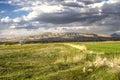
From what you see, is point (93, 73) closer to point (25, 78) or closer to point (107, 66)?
point (107, 66)

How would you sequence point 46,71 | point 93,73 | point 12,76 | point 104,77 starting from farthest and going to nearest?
point 46,71 < point 12,76 < point 93,73 < point 104,77

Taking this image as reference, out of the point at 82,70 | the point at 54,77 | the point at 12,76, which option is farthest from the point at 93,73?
the point at 12,76

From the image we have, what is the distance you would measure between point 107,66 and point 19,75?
8019 millimetres

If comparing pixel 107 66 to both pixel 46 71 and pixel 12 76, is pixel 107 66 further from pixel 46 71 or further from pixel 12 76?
pixel 12 76

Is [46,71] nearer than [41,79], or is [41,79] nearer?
[41,79]

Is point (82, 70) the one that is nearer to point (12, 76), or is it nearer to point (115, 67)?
point (115, 67)

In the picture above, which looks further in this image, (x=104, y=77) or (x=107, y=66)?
Answer: (x=107, y=66)

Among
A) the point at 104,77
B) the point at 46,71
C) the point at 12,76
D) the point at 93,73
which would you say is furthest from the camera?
the point at 46,71

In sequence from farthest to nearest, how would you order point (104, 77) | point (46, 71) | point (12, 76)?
1. point (46, 71)
2. point (12, 76)
3. point (104, 77)

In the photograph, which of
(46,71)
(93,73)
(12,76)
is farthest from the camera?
(46,71)

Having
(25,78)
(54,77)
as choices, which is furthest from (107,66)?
(25,78)

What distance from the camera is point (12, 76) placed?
23.9 m

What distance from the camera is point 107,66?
23531mm

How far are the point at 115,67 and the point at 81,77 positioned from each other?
326 cm
